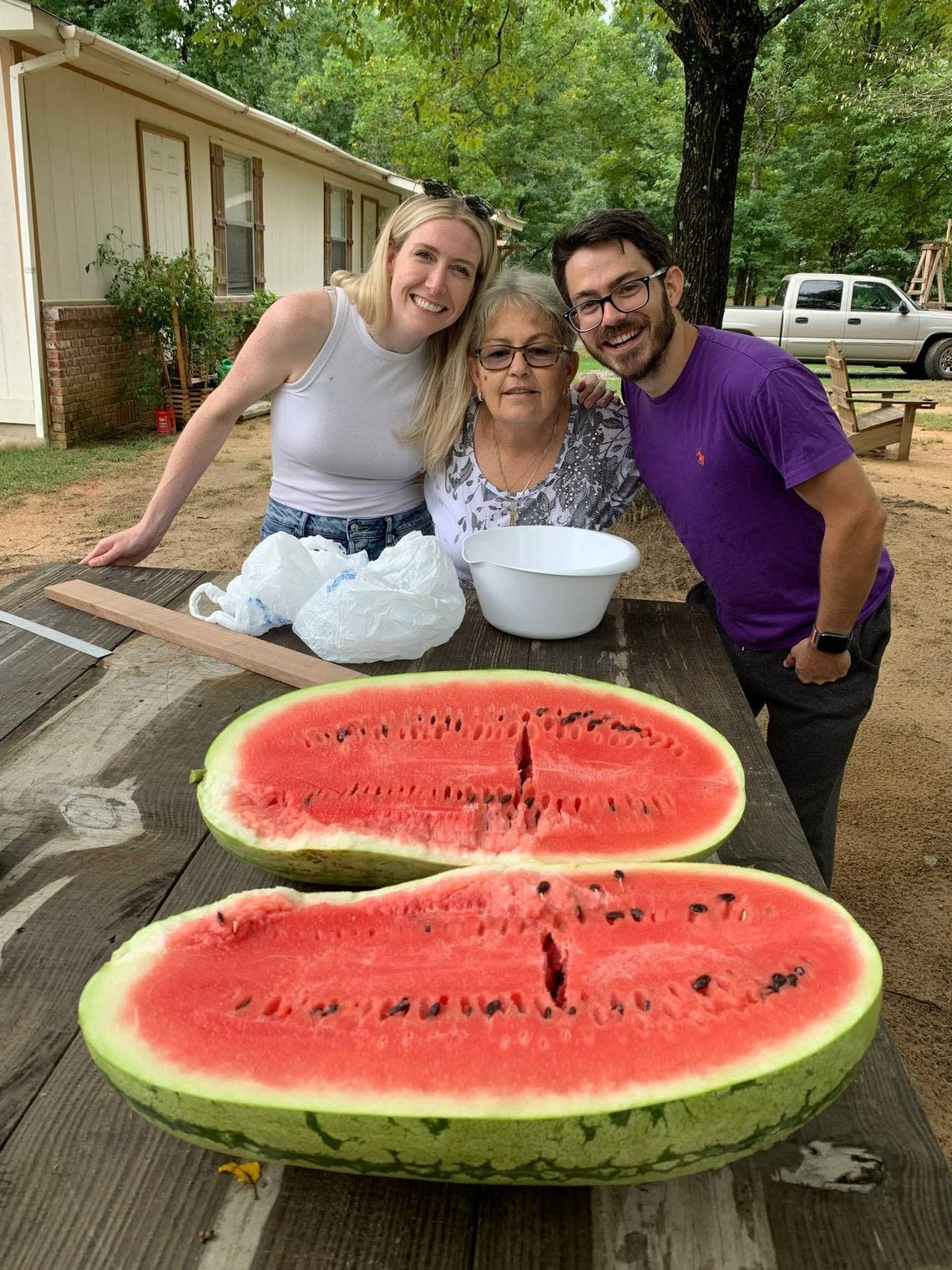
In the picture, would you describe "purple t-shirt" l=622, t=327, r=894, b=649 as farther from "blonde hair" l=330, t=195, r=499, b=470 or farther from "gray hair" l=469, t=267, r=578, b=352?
"blonde hair" l=330, t=195, r=499, b=470

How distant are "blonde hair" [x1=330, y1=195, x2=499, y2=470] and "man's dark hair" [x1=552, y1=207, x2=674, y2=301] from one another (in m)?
0.40

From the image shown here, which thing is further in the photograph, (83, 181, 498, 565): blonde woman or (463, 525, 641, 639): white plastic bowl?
(83, 181, 498, 565): blonde woman

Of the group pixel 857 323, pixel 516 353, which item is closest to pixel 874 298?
pixel 857 323

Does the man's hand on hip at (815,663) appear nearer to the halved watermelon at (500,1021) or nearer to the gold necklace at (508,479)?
the gold necklace at (508,479)

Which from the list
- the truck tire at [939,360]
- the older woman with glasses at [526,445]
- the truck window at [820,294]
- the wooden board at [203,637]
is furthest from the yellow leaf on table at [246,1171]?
the truck tire at [939,360]

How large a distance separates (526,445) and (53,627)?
1390 mm

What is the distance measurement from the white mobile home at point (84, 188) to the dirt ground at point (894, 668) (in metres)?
1.36

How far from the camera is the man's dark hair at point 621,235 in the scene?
230 centimetres

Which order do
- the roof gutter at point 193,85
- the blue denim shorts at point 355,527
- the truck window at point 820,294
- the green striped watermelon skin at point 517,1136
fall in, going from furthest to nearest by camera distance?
1. the truck window at point 820,294
2. the roof gutter at point 193,85
3. the blue denim shorts at point 355,527
4. the green striped watermelon skin at point 517,1136

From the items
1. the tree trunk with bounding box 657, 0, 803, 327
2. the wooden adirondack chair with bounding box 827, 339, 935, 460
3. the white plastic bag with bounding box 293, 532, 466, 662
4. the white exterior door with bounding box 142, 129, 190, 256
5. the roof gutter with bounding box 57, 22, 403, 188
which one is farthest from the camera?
the white exterior door with bounding box 142, 129, 190, 256

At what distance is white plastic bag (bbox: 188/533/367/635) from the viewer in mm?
2031

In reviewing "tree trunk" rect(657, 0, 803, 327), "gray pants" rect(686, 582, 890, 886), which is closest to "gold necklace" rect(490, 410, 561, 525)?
"gray pants" rect(686, 582, 890, 886)

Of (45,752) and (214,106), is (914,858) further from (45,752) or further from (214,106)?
(214,106)

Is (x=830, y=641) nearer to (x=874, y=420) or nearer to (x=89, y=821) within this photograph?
(x=89, y=821)
